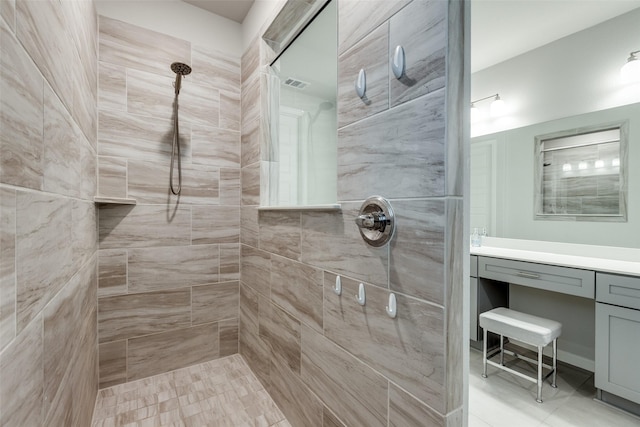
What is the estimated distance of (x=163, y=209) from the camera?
6.29 ft

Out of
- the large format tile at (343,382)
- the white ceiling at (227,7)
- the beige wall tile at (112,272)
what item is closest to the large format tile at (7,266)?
the large format tile at (343,382)

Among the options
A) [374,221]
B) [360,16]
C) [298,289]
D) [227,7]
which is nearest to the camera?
[374,221]

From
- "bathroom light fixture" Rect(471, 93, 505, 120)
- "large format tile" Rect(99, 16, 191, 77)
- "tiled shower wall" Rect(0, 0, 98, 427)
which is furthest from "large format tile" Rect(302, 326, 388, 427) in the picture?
"bathroom light fixture" Rect(471, 93, 505, 120)

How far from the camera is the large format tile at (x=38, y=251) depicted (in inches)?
22.2

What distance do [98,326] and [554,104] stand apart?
3643 millimetres

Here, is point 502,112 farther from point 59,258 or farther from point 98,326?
point 98,326

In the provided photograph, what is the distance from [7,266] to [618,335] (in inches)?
102

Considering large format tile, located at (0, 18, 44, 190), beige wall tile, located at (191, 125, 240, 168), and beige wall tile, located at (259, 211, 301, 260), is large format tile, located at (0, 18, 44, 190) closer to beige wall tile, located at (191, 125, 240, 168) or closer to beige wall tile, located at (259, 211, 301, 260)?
beige wall tile, located at (259, 211, 301, 260)

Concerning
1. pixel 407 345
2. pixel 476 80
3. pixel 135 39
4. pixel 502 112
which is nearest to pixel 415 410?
pixel 407 345

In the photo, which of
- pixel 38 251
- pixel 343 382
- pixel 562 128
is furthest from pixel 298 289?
pixel 562 128

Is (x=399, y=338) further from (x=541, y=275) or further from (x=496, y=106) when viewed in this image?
(x=496, y=106)

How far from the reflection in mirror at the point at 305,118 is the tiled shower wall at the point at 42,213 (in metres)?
0.99

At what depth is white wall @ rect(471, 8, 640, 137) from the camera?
1.89m

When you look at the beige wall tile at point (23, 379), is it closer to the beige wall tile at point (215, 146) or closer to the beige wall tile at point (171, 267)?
the beige wall tile at point (171, 267)
